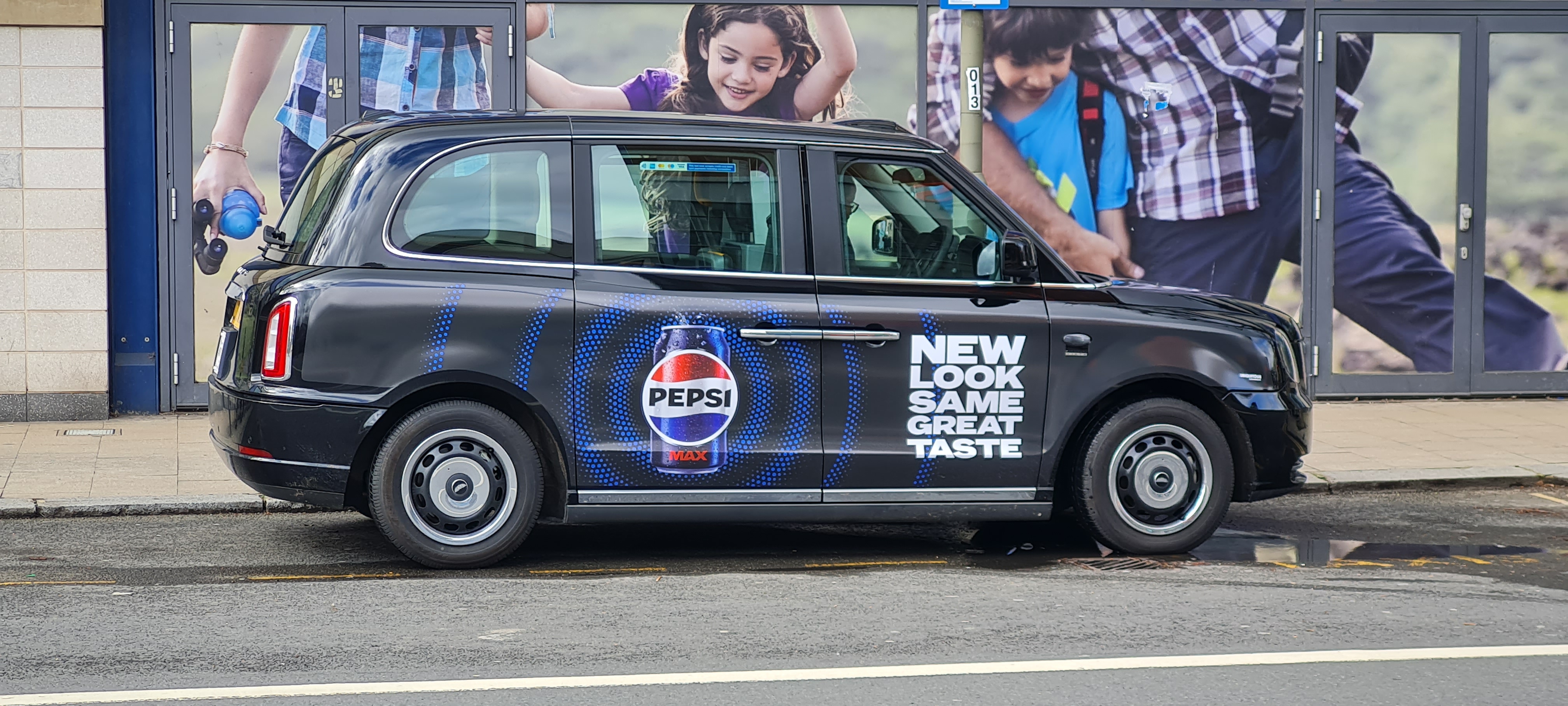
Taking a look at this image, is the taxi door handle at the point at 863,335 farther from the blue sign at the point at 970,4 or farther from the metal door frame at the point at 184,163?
the metal door frame at the point at 184,163

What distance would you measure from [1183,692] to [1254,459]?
2476 mm

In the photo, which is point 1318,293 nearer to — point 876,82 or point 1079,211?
point 1079,211

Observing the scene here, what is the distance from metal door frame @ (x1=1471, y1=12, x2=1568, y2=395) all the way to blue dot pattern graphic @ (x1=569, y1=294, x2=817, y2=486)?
7.59m

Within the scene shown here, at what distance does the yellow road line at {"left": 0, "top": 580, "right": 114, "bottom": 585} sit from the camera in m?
6.51

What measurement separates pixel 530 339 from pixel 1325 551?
138 inches

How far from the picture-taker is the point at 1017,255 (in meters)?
6.88

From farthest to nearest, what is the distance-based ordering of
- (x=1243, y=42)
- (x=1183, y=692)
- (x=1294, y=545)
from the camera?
(x=1243, y=42), (x=1294, y=545), (x=1183, y=692)

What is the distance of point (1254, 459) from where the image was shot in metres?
7.31

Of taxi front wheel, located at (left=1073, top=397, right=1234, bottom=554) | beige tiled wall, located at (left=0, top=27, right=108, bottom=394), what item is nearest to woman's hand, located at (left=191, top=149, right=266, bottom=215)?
beige tiled wall, located at (left=0, top=27, right=108, bottom=394)

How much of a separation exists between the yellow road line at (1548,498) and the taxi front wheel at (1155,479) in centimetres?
270

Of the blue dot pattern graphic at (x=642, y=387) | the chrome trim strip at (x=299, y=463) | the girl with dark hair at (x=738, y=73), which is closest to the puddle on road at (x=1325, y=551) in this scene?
the blue dot pattern graphic at (x=642, y=387)

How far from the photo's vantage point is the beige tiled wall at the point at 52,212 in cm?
1107

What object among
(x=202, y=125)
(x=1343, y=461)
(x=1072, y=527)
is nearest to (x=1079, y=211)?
(x=1343, y=461)

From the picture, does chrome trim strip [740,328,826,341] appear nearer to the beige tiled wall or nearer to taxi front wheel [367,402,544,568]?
taxi front wheel [367,402,544,568]
